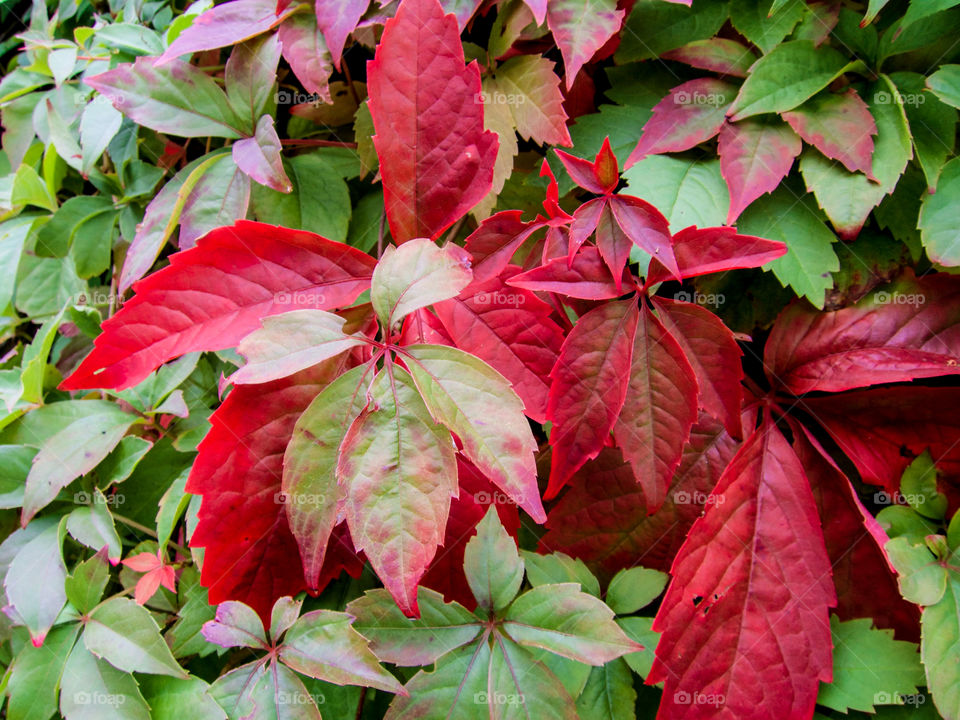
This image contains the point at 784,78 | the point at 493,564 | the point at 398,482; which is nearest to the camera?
the point at 398,482

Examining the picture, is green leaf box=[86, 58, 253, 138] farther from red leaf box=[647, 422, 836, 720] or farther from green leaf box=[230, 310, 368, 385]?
red leaf box=[647, 422, 836, 720]

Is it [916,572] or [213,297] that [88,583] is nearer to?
[213,297]

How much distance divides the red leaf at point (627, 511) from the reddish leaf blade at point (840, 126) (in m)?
0.37

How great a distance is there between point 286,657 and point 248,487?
205 mm

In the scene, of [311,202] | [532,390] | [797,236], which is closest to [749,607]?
[532,390]

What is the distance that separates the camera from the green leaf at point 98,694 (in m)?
0.78

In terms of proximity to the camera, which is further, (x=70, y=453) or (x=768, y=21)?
(x=70, y=453)

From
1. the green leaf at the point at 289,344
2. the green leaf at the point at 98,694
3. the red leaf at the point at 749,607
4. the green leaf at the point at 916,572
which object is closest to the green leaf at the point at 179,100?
the green leaf at the point at 289,344

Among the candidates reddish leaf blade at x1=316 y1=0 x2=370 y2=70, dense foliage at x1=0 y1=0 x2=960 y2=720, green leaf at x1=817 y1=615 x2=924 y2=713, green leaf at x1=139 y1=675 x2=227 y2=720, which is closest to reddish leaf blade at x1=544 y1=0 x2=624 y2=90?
dense foliage at x1=0 y1=0 x2=960 y2=720

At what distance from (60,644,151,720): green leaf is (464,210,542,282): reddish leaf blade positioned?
70cm

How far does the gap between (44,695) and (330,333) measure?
2.19ft

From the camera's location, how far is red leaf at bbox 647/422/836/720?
0.69m

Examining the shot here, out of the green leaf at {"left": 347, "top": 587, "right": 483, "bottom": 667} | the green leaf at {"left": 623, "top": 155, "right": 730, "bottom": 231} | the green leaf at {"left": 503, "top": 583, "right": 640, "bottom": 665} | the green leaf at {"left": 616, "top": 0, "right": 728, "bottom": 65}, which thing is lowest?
the green leaf at {"left": 347, "top": 587, "right": 483, "bottom": 667}

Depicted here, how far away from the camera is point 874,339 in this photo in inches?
30.5
